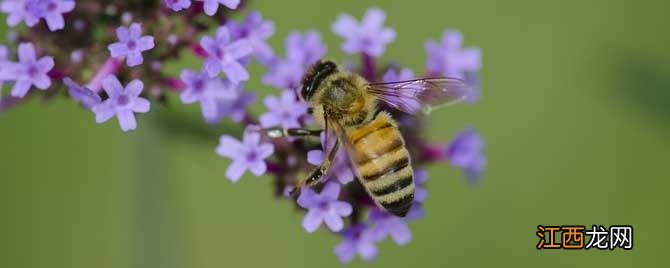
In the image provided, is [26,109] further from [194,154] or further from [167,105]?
[167,105]

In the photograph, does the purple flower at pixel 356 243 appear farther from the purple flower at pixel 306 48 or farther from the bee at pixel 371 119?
the purple flower at pixel 306 48

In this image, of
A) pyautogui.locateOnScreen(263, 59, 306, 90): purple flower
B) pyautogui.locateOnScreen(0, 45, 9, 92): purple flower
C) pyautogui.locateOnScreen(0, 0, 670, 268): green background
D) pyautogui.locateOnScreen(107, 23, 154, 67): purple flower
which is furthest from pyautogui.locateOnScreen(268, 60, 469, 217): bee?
pyautogui.locateOnScreen(0, 0, 670, 268): green background

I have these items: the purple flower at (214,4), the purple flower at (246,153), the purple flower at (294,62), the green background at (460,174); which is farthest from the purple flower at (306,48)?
the green background at (460,174)

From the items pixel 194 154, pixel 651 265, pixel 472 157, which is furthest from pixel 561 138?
pixel 194 154

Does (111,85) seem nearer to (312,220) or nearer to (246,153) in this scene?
(246,153)

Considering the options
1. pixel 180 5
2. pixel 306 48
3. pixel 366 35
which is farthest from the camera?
pixel 366 35

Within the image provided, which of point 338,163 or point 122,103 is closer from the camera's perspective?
point 122,103

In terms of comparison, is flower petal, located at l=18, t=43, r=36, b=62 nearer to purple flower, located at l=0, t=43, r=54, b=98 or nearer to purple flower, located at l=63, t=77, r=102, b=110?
purple flower, located at l=0, t=43, r=54, b=98

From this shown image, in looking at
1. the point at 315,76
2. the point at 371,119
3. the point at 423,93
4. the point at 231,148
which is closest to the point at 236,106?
the point at 231,148
